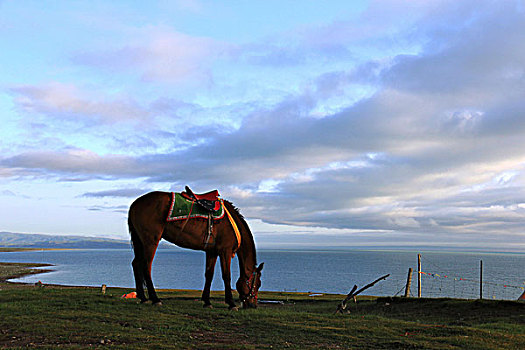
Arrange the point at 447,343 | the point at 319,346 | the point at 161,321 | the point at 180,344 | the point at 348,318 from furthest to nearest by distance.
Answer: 1. the point at 348,318
2. the point at 161,321
3. the point at 447,343
4. the point at 319,346
5. the point at 180,344

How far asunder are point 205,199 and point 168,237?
5.47 feet

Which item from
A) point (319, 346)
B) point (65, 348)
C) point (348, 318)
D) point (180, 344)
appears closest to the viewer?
point (65, 348)

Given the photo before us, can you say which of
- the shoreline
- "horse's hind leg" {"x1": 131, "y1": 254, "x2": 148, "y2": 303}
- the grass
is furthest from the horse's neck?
the shoreline

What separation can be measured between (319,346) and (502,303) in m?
11.4

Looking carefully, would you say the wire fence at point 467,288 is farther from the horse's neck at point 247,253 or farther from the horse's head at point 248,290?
the horse's neck at point 247,253

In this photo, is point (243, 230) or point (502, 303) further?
point (502, 303)

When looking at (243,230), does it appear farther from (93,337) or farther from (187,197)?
(93,337)

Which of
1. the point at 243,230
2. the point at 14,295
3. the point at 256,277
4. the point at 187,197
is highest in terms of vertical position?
the point at 187,197

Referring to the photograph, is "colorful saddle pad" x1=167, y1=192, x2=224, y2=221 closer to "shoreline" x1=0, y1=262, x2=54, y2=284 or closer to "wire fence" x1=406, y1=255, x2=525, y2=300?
"wire fence" x1=406, y1=255, x2=525, y2=300

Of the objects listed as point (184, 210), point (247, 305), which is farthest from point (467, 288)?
point (184, 210)

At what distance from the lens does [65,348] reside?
695cm

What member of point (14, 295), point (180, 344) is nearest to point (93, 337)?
point (180, 344)

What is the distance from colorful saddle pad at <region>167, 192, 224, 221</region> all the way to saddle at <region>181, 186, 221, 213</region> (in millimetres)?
109

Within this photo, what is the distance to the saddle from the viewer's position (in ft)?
40.9
